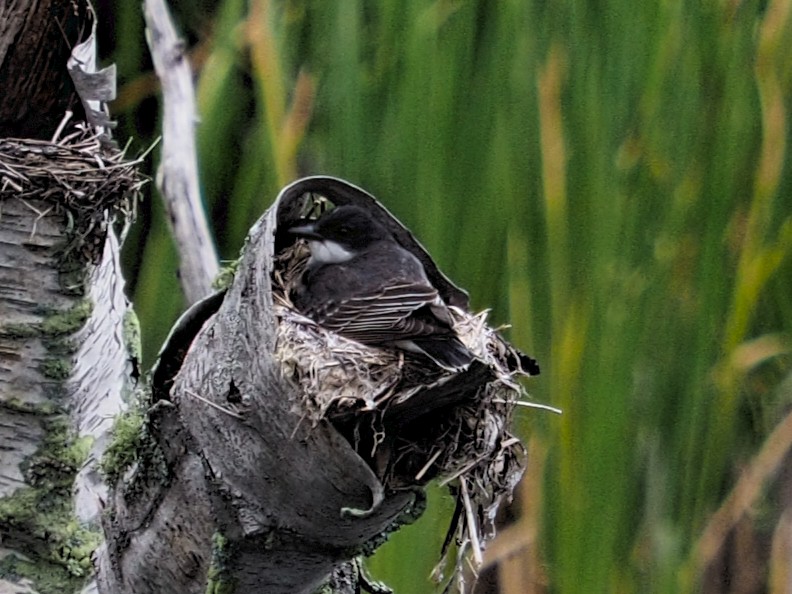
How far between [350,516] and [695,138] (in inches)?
45.7

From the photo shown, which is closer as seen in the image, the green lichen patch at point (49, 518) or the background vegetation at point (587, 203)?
the green lichen patch at point (49, 518)

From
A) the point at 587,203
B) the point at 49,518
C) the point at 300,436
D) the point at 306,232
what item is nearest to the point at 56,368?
the point at 49,518

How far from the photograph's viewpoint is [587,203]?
175 centimetres

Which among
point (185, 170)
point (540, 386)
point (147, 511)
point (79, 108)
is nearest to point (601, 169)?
point (540, 386)

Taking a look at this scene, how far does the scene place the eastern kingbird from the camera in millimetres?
952

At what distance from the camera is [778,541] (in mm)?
1926

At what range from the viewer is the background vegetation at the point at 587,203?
1749mm

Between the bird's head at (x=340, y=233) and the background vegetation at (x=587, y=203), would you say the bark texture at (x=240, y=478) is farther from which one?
the background vegetation at (x=587, y=203)

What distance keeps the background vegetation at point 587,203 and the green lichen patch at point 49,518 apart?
667 millimetres

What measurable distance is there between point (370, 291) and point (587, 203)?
0.73 metres

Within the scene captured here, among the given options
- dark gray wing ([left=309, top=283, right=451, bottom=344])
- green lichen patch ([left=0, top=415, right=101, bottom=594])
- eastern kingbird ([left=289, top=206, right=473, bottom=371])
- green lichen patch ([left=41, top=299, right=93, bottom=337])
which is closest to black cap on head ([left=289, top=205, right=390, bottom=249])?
eastern kingbird ([left=289, top=206, right=473, bottom=371])

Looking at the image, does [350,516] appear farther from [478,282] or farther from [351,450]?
[478,282]

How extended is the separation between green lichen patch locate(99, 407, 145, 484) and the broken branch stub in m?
0.03

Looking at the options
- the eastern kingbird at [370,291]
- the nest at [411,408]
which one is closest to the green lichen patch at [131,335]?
the eastern kingbird at [370,291]
